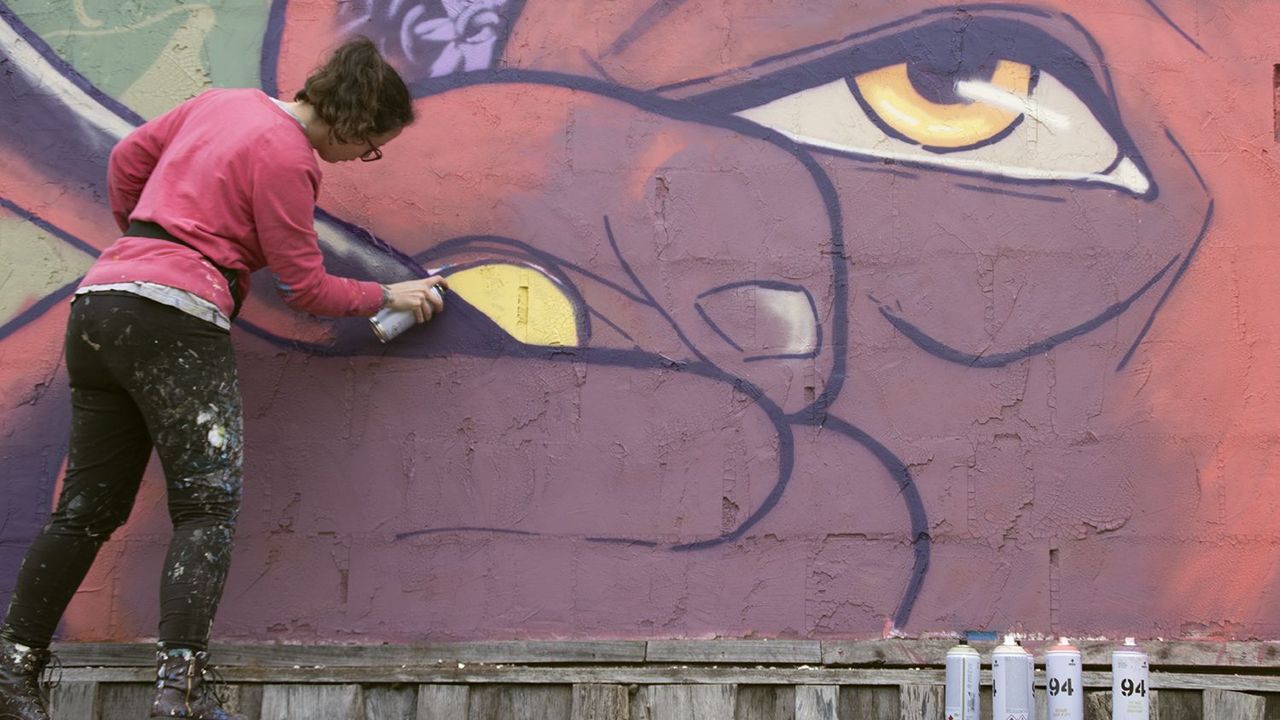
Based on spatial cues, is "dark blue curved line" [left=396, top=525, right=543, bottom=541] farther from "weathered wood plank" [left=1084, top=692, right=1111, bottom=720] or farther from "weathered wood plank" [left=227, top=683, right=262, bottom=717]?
"weathered wood plank" [left=1084, top=692, right=1111, bottom=720]

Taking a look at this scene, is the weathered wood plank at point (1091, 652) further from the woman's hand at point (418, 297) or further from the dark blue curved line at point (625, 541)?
the woman's hand at point (418, 297)

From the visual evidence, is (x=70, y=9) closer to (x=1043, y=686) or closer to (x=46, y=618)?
(x=46, y=618)

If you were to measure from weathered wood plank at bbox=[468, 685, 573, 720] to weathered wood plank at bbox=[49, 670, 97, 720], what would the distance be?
1.01m

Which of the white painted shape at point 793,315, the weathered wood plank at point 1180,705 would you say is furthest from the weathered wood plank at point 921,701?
the white painted shape at point 793,315

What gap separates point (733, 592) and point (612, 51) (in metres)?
1.62

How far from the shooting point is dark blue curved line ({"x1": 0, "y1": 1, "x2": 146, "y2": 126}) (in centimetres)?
401

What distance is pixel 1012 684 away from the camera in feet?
11.0

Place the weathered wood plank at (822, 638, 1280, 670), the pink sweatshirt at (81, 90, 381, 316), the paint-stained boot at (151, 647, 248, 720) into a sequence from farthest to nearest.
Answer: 1. the weathered wood plank at (822, 638, 1280, 670)
2. the pink sweatshirt at (81, 90, 381, 316)
3. the paint-stained boot at (151, 647, 248, 720)

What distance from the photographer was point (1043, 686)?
146 inches

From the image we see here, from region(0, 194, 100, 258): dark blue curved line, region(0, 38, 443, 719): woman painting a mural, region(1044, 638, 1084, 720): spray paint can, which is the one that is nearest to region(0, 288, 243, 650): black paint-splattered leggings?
region(0, 38, 443, 719): woman painting a mural

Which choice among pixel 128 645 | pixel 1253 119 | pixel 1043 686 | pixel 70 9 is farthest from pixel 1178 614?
pixel 70 9

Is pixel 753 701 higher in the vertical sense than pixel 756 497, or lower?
lower

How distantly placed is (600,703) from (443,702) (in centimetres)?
42

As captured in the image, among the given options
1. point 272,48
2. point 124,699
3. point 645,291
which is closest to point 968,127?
point 645,291
